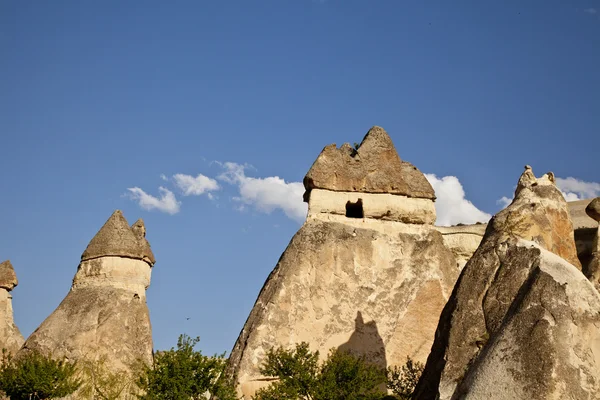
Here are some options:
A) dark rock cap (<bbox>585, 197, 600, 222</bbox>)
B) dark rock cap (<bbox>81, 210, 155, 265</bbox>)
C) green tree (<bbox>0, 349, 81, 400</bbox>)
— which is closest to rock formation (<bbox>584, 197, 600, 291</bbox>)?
dark rock cap (<bbox>585, 197, 600, 222</bbox>)

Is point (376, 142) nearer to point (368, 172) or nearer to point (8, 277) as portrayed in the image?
point (368, 172)

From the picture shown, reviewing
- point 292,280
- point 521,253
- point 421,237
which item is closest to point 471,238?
point 421,237

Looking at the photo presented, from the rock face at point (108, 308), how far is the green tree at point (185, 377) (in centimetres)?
358

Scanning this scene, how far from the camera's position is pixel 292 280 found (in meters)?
19.8

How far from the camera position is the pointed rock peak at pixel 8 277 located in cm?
2647

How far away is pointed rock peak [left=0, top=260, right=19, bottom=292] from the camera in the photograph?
26.5 m

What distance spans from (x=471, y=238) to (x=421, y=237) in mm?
3538

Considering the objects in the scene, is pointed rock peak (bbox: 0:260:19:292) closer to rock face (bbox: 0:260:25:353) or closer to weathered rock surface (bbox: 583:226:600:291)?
rock face (bbox: 0:260:25:353)

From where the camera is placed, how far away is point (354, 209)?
72.8 feet

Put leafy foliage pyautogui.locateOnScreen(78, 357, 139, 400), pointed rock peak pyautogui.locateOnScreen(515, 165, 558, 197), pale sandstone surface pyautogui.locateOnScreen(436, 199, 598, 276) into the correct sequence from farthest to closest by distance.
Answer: pale sandstone surface pyautogui.locateOnScreen(436, 199, 598, 276) → leafy foliage pyautogui.locateOnScreen(78, 357, 139, 400) → pointed rock peak pyautogui.locateOnScreen(515, 165, 558, 197)

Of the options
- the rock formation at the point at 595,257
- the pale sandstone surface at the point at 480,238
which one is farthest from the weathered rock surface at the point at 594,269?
the pale sandstone surface at the point at 480,238

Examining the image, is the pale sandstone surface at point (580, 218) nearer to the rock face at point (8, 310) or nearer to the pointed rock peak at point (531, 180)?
the pointed rock peak at point (531, 180)

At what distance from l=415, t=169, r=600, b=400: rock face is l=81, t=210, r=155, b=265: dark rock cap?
42.3 ft

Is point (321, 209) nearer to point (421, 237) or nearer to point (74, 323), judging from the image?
point (421, 237)
